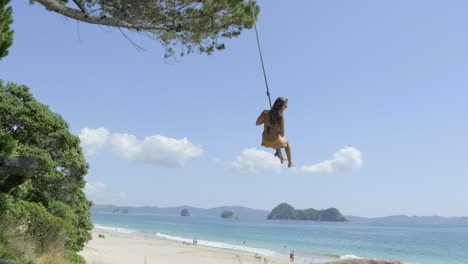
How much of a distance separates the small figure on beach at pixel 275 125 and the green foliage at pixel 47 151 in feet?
18.5

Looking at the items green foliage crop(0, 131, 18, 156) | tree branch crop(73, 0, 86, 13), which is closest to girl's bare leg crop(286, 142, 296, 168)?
tree branch crop(73, 0, 86, 13)

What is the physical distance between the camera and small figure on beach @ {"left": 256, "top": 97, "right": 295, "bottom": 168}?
7.33 metres

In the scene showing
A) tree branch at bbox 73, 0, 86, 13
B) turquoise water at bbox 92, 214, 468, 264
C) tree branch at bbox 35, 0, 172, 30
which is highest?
tree branch at bbox 73, 0, 86, 13

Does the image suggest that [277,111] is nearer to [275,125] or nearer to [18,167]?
[275,125]

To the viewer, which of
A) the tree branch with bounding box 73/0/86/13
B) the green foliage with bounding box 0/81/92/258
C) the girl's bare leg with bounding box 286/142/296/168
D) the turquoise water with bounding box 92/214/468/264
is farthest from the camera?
the turquoise water with bounding box 92/214/468/264

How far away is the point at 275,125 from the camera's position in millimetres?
7426

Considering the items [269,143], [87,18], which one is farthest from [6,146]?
[269,143]

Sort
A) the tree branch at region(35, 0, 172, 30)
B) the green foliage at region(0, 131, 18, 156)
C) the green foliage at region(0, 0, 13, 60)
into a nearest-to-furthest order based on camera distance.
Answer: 1. the green foliage at region(0, 0, 13, 60)
2. the tree branch at region(35, 0, 172, 30)
3. the green foliage at region(0, 131, 18, 156)

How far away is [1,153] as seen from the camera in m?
8.09

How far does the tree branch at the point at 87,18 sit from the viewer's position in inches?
303

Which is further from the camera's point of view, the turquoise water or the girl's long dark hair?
the turquoise water

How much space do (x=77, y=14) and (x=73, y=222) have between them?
6.98 meters

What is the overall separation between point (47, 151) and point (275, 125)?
7.55m

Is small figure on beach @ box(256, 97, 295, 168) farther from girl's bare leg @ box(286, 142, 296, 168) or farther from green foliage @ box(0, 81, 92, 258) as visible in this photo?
green foliage @ box(0, 81, 92, 258)
